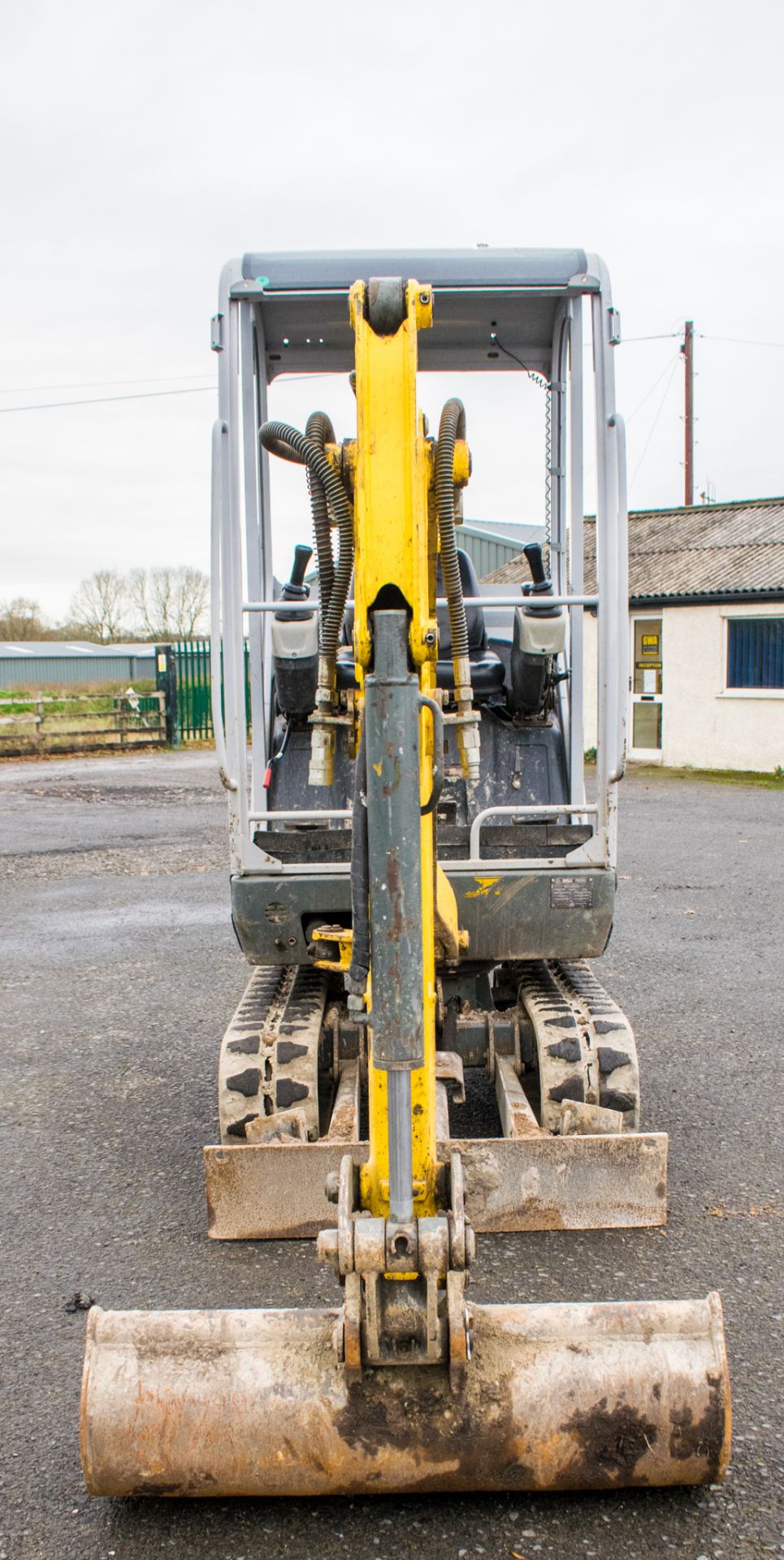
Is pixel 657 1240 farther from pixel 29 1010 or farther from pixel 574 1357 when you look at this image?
pixel 29 1010

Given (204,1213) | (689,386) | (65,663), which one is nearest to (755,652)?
(689,386)

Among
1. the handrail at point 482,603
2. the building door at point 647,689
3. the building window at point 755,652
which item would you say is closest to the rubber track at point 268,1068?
the handrail at point 482,603

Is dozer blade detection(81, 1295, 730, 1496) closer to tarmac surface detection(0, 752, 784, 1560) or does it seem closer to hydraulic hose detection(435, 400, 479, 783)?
tarmac surface detection(0, 752, 784, 1560)

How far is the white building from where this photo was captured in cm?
1961

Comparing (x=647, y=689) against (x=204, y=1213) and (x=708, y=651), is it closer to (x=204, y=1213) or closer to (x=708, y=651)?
(x=708, y=651)

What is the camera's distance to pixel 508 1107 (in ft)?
13.9

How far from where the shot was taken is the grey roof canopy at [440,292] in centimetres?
441

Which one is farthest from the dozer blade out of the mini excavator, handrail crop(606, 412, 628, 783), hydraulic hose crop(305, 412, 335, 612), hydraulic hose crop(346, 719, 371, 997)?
handrail crop(606, 412, 628, 783)

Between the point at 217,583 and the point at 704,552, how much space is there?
19.6 metres

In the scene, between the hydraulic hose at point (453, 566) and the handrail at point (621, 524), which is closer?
the hydraulic hose at point (453, 566)

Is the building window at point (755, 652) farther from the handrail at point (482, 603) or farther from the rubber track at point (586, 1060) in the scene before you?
the handrail at point (482, 603)

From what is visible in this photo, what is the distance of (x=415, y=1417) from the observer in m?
2.55

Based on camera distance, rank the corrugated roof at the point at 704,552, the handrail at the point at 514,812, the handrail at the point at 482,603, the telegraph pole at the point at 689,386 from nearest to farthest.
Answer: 1. the handrail at the point at 482,603
2. the handrail at the point at 514,812
3. the corrugated roof at the point at 704,552
4. the telegraph pole at the point at 689,386

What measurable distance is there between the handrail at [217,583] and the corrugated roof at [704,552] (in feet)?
46.4
